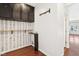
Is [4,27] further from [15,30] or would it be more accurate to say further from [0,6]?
[0,6]

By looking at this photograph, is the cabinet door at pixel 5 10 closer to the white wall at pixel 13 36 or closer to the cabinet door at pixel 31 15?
the white wall at pixel 13 36

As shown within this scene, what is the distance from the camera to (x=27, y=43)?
3824mm

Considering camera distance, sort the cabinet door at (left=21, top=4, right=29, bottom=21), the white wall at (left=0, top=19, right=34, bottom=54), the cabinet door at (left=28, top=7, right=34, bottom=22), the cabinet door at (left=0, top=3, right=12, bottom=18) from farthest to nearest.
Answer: the cabinet door at (left=28, top=7, right=34, bottom=22), the cabinet door at (left=21, top=4, right=29, bottom=21), the white wall at (left=0, top=19, right=34, bottom=54), the cabinet door at (left=0, top=3, right=12, bottom=18)

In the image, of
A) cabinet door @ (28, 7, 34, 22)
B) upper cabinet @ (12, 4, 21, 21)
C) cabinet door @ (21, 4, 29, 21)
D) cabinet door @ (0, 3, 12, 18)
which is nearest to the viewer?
cabinet door @ (0, 3, 12, 18)

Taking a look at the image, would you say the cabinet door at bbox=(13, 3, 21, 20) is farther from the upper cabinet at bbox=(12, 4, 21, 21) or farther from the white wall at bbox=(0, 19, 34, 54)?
the white wall at bbox=(0, 19, 34, 54)

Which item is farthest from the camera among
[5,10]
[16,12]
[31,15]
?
[31,15]

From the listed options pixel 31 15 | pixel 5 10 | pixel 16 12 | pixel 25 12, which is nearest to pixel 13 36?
pixel 16 12

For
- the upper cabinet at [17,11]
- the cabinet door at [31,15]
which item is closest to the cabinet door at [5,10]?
the upper cabinet at [17,11]

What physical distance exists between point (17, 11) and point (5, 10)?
570 mm

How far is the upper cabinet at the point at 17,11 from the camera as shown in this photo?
8.21ft

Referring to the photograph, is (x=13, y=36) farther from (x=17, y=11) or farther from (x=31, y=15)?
(x=31, y=15)

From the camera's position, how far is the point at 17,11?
119 inches

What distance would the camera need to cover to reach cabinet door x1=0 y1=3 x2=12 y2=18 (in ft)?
7.99

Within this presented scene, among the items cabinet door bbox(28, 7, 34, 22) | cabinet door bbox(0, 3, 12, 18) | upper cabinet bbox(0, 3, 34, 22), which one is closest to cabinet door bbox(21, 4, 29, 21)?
upper cabinet bbox(0, 3, 34, 22)
